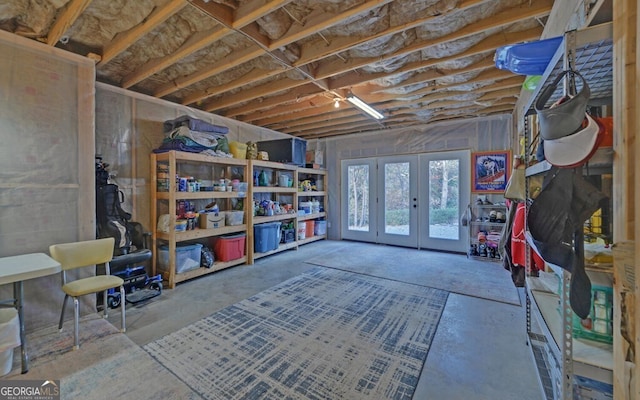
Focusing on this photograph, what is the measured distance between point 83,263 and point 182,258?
127 centimetres

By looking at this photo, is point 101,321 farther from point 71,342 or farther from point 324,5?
point 324,5

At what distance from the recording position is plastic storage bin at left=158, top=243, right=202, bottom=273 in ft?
11.8

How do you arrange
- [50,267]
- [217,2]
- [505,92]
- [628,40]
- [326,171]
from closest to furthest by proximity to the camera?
[628,40], [50,267], [217,2], [505,92], [326,171]

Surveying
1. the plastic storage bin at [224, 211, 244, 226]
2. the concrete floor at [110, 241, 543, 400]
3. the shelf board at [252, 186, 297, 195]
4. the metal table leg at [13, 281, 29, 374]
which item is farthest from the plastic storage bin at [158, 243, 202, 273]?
the metal table leg at [13, 281, 29, 374]

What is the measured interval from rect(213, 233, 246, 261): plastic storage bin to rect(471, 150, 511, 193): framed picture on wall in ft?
15.1

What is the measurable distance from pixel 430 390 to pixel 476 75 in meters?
3.55

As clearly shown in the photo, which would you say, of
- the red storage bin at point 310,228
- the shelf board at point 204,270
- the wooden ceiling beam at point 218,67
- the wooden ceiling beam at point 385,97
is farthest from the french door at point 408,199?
the wooden ceiling beam at point 218,67

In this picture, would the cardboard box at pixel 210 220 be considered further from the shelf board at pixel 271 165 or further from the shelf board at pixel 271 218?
the shelf board at pixel 271 165

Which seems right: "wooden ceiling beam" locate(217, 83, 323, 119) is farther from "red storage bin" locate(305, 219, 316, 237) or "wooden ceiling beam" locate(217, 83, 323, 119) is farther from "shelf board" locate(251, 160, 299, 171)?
"red storage bin" locate(305, 219, 316, 237)

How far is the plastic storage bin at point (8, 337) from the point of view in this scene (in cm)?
173

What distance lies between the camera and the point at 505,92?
3.80 meters

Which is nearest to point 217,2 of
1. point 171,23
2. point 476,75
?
point 171,23

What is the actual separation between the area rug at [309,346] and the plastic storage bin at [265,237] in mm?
1638

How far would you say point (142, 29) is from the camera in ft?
7.54
